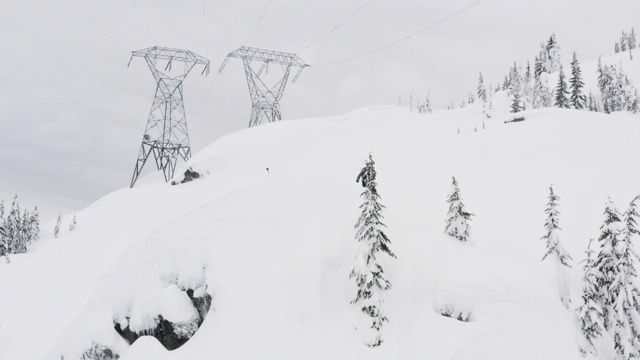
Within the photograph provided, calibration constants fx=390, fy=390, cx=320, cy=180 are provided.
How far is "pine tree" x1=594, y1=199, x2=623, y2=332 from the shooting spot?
40.7 ft

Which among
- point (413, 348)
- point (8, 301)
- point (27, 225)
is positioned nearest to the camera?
point (413, 348)

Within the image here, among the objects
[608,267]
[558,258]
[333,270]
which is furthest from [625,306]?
[333,270]

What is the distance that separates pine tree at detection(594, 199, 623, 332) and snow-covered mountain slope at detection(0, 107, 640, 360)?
1.28 metres

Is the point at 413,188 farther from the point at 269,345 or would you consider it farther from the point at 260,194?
the point at 269,345

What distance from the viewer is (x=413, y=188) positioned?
28812 mm

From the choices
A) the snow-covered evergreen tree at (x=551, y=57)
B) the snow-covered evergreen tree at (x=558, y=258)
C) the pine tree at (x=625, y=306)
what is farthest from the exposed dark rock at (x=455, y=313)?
the snow-covered evergreen tree at (x=551, y=57)

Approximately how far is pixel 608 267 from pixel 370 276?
759cm

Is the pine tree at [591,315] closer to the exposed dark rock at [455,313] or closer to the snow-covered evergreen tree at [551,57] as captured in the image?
the exposed dark rock at [455,313]

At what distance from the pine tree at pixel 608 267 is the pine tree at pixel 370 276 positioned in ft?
22.2

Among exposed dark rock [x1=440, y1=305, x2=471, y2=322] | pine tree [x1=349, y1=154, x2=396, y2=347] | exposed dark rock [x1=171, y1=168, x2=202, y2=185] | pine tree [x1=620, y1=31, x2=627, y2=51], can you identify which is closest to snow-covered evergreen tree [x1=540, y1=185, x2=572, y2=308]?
exposed dark rock [x1=440, y1=305, x2=471, y2=322]

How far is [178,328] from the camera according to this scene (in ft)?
45.3

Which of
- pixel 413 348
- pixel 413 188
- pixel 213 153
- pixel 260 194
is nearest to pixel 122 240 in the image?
pixel 213 153

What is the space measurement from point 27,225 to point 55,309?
3676cm

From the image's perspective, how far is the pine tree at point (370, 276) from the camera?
1270 cm
